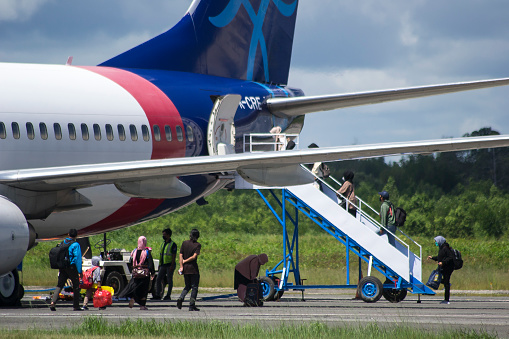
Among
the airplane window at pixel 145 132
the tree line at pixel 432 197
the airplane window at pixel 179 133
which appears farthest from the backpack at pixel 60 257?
the tree line at pixel 432 197

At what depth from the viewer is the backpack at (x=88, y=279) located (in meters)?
17.2

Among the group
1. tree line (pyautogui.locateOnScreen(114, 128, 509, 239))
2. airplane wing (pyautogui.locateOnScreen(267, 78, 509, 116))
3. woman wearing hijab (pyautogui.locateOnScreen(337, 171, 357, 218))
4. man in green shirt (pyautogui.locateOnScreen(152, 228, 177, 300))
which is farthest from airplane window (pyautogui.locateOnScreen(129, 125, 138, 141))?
tree line (pyautogui.locateOnScreen(114, 128, 509, 239))

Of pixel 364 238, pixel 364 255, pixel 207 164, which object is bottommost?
pixel 364 255

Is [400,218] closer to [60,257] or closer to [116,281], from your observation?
[116,281]

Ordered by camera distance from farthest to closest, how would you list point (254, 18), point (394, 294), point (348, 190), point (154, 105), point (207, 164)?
point (254, 18)
point (348, 190)
point (394, 294)
point (154, 105)
point (207, 164)

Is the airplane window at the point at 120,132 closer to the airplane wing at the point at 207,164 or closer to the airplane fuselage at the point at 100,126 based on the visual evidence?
the airplane fuselage at the point at 100,126

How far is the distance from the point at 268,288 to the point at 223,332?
8058 millimetres

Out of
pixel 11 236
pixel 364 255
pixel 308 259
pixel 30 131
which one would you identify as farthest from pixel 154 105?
pixel 308 259

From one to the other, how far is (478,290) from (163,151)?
10404mm

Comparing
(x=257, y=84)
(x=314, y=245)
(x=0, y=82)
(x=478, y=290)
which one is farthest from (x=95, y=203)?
(x=314, y=245)

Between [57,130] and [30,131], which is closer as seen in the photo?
[30,131]

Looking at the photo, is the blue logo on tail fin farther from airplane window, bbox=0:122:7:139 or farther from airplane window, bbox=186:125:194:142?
airplane window, bbox=0:122:7:139

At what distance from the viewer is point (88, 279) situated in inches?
682

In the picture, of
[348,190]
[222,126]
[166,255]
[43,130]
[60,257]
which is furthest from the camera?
[348,190]
